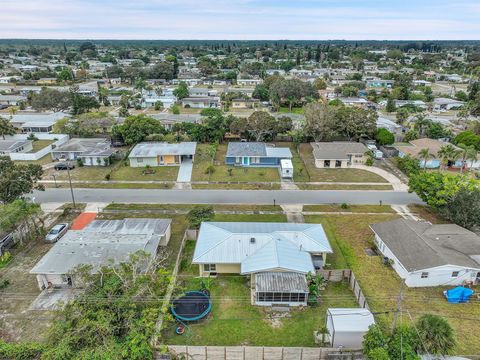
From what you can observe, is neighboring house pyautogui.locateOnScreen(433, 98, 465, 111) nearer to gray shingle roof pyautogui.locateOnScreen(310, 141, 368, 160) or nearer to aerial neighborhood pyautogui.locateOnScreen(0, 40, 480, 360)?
aerial neighborhood pyautogui.locateOnScreen(0, 40, 480, 360)

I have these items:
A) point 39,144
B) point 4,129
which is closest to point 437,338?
point 39,144

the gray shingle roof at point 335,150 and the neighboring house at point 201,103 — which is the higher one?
the neighboring house at point 201,103

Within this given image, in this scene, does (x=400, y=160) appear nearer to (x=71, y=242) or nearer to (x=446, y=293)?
(x=446, y=293)

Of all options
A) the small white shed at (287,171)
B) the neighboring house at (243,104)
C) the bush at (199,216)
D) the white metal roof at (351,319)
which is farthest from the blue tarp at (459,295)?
the neighboring house at (243,104)

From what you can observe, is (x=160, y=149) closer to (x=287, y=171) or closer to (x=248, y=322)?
(x=287, y=171)

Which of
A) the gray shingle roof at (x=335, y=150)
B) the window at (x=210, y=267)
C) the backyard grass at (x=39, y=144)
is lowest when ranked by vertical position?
the window at (x=210, y=267)

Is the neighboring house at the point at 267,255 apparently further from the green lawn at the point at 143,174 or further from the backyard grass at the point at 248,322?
the green lawn at the point at 143,174
